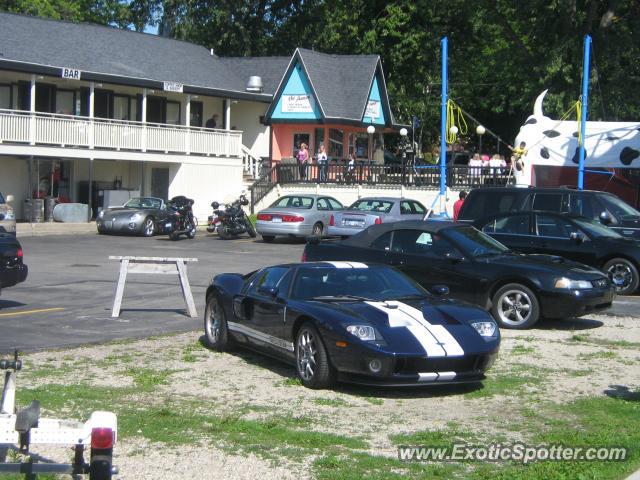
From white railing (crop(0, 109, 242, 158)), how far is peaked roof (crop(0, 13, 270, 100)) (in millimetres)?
1992

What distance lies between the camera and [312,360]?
9.91 m

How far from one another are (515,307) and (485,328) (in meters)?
4.07

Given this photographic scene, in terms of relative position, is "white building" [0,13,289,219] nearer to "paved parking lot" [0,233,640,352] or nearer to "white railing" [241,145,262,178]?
"white railing" [241,145,262,178]

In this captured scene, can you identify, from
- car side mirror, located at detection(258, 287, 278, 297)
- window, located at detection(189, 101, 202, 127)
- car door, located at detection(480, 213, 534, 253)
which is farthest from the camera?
window, located at detection(189, 101, 202, 127)

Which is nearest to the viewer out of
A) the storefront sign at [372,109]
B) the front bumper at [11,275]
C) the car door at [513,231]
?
the front bumper at [11,275]

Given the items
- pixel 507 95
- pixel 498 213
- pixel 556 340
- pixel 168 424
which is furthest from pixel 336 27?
pixel 168 424

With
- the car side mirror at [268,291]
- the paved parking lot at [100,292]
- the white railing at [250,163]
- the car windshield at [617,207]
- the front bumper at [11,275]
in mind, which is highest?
the white railing at [250,163]

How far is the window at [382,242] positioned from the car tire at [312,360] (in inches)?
199

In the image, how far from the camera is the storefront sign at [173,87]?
3975 cm

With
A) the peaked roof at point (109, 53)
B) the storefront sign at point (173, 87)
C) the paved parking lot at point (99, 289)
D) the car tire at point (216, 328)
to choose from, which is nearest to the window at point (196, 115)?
the peaked roof at point (109, 53)

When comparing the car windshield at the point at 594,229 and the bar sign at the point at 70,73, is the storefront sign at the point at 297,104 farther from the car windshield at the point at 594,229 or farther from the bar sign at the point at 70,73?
the car windshield at the point at 594,229

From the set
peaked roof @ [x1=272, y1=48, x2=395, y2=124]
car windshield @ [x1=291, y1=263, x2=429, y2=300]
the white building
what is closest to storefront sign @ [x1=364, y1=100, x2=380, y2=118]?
peaked roof @ [x1=272, y1=48, x2=395, y2=124]

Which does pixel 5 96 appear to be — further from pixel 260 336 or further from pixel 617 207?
pixel 260 336

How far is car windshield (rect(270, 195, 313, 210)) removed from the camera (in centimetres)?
3166
